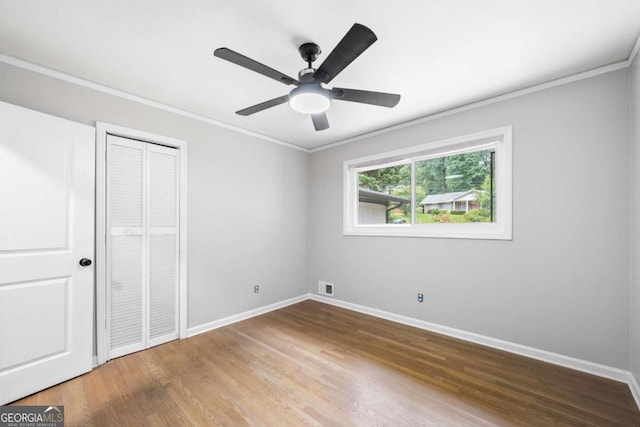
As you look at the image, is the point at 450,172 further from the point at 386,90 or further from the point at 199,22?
the point at 199,22

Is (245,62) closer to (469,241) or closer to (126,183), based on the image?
(126,183)

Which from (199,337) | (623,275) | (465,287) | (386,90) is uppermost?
(386,90)

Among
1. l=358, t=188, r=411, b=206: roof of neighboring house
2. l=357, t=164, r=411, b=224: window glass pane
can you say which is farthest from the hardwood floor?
l=358, t=188, r=411, b=206: roof of neighboring house

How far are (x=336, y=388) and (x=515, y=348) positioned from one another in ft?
6.03

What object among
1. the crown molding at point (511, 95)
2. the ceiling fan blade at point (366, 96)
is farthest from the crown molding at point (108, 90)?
the ceiling fan blade at point (366, 96)

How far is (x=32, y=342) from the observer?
1988 mm

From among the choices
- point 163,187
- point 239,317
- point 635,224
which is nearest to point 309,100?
point 163,187

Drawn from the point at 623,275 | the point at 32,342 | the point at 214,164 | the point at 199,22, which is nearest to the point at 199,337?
the point at 32,342

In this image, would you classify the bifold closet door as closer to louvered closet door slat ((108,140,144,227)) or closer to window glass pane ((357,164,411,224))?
louvered closet door slat ((108,140,144,227))

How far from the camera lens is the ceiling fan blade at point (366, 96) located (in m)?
1.90

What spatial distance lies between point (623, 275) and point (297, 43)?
311cm

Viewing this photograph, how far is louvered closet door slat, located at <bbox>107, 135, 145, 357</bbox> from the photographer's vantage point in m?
2.51

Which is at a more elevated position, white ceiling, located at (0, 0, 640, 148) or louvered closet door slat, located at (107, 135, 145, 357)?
white ceiling, located at (0, 0, 640, 148)

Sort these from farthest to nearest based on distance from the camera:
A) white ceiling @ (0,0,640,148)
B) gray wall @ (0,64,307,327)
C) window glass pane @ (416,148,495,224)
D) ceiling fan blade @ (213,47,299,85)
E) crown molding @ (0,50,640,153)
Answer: window glass pane @ (416,148,495,224) < gray wall @ (0,64,307,327) < crown molding @ (0,50,640,153) < white ceiling @ (0,0,640,148) < ceiling fan blade @ (213,47,299,85)
